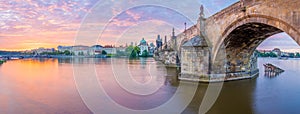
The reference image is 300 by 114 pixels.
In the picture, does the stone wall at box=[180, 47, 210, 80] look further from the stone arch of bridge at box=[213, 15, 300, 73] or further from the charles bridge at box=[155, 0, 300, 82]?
the stone arch of bridge at box=[213, 15, 300, 73]

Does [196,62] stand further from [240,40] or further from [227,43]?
[240,40]

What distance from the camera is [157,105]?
816 centimetres

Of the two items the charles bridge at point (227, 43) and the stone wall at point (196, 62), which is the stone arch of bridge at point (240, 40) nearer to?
the charles bridge at point (227, 43)

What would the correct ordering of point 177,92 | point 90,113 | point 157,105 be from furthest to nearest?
1. point 177,92
2. point 157,105
3. point 90,113

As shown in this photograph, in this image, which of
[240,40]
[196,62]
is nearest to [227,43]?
[240,40]

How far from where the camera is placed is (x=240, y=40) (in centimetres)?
1342

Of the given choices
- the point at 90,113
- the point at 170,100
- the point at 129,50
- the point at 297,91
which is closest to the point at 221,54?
the point at 297,91

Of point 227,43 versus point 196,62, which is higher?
point 227,43

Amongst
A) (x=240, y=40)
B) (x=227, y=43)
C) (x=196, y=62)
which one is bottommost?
(x=196, y=62)

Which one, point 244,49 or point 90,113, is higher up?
point 244,49

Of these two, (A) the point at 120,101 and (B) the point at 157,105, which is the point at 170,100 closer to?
(B) the point at 157,105

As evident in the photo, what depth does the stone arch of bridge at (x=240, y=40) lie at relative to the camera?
1073 cm

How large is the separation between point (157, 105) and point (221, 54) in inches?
261

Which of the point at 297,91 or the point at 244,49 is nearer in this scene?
the point at 297,91
